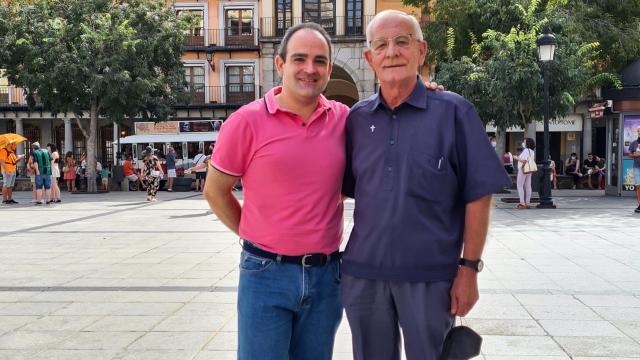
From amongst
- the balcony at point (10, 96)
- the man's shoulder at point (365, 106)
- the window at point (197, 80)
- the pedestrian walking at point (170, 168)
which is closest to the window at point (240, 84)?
the window at point (197, 80)

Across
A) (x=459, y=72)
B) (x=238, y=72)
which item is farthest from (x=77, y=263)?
(x=238, y=72)

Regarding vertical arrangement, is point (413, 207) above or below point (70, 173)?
above

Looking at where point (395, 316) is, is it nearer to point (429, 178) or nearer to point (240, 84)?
point (429, 178)

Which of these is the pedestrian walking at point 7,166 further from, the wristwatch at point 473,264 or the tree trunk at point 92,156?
the wristwatch at point 473,264

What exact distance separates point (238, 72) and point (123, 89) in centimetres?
1155

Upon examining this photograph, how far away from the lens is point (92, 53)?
70.0ft

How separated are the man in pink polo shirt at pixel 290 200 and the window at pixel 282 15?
94.0ft

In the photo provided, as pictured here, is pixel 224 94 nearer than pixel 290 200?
No

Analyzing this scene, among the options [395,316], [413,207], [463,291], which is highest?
[413,207]

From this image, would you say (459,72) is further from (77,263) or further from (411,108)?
(411,108)

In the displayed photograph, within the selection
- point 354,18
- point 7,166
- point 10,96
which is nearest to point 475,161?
point 7,166

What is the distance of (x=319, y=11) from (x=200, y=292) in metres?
26.0

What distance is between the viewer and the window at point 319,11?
29.9 m

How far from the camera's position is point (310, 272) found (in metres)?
2.52
